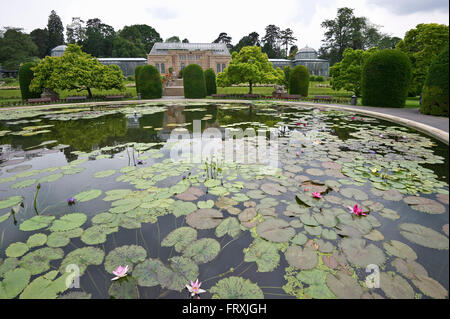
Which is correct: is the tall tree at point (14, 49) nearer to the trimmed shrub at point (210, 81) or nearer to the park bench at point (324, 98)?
the trimmed shrub at point (210, 81)

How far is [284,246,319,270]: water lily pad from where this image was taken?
1739 mm

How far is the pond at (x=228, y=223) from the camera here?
1.59 m

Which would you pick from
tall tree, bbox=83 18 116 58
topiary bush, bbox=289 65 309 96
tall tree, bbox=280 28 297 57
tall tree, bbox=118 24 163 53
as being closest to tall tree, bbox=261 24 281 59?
tall tree, bbox=280 28 297 57

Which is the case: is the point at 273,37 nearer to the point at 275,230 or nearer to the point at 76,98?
the point at 76,98

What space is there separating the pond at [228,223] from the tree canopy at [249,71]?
16549 millimetres

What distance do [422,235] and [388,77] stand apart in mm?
11484

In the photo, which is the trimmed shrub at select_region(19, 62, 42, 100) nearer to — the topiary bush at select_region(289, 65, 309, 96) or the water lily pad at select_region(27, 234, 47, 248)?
the topiary bush at select_region(289, 65, 309, 96)

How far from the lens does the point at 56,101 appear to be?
16.9 m

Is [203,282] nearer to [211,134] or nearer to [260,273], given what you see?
[260,273]

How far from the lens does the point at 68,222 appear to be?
2312mm

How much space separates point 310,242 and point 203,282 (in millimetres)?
998

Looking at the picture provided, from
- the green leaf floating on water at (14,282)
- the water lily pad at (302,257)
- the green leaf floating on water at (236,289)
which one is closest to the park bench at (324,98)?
the water lily pad at (302,257)

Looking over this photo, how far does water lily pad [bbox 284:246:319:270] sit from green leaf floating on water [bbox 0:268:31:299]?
1.96 meters
